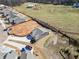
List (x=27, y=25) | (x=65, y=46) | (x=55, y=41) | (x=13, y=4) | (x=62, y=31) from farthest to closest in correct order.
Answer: (x=13, y=4) → (x=27, y=25) → (x=62, y=31) → (x=55, y=41) → (x=65, y=46)

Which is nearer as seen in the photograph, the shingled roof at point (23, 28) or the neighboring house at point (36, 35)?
the neighboring house at point (36, 35)

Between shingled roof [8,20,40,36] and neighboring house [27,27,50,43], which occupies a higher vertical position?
neighboring house [27,27,50,43]

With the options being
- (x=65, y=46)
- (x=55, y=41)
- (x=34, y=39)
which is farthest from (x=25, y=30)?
(x=65, y=46)

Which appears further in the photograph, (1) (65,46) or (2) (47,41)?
(2) (47,41)

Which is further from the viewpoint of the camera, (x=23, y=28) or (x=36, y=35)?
(x=23, y=28)

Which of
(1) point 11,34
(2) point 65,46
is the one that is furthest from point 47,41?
(1) point 11,34

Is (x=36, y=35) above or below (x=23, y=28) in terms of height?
above

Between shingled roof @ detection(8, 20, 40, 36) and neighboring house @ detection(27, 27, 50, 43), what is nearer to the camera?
neighboring house @ detection(27, 27, 50, 43)

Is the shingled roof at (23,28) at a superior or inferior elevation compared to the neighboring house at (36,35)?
inferior

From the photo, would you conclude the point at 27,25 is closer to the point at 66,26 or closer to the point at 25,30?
the point at 25,30

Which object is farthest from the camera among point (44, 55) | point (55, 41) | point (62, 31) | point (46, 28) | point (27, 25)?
point (27, 25)
